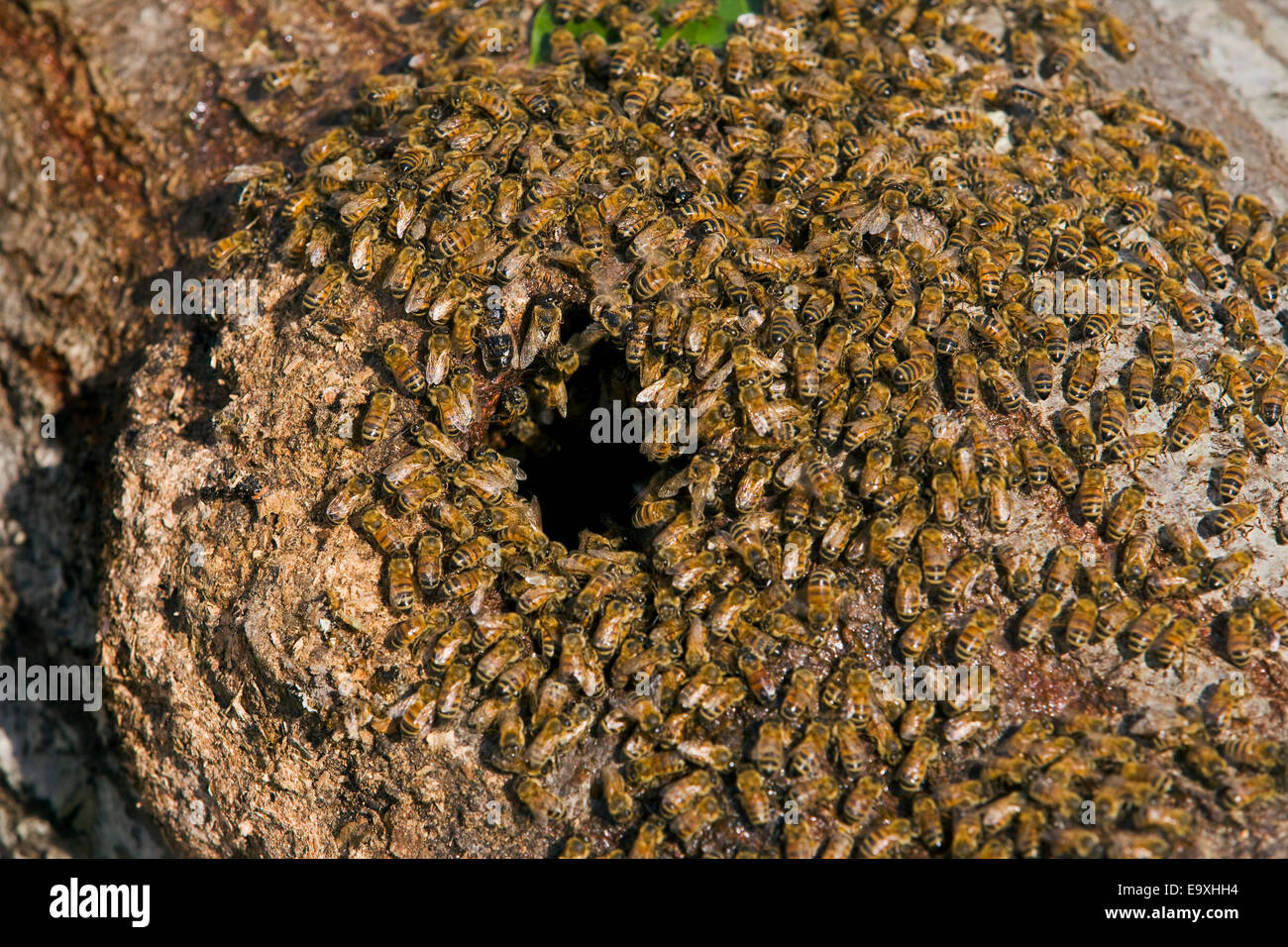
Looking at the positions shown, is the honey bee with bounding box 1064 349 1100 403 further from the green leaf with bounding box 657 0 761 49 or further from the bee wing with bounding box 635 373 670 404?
the green leaf with bounding box 657 0 761 49

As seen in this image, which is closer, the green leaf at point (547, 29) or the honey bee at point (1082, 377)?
the honey bee at point (1082, 377)

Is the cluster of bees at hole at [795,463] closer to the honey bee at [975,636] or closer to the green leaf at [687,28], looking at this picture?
the honey bee at [975,636]

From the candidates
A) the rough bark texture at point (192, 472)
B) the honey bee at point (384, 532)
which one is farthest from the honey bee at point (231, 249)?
the honey bee at point (384, 532)

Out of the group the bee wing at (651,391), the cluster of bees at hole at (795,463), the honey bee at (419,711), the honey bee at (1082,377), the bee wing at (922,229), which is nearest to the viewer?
the cluster of bees at hole at (795,463)

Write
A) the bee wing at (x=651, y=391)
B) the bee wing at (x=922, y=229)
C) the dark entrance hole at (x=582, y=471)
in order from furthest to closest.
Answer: the dark entrance hole at (x=582, y=471) < the bee wing at (x=922, y=229) < the bee wing at (x=651, y=391)

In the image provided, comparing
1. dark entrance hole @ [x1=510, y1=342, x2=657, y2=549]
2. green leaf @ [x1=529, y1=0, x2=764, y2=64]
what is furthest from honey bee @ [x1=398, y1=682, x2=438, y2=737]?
green leaf @ [x1=529, y1=0, x2=764, y2=64]

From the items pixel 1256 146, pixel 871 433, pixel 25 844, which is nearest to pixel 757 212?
pixel 871 433

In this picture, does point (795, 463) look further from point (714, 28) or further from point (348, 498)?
point (714, 28)

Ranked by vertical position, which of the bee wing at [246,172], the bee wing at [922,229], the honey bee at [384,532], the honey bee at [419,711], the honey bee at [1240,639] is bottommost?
the honey bee at [419,711]
